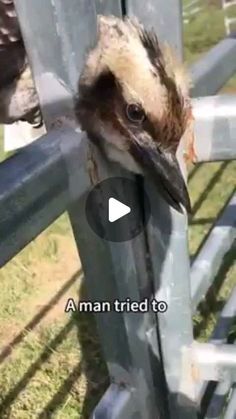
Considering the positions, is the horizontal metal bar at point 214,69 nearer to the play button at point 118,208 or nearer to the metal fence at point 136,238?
the metal fence at point 136,238

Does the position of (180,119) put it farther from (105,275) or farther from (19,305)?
(19,305)

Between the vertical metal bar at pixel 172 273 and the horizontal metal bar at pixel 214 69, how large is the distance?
7 centimetres

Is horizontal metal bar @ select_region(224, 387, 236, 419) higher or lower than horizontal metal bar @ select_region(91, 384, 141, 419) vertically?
lower

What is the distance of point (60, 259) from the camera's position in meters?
2.04

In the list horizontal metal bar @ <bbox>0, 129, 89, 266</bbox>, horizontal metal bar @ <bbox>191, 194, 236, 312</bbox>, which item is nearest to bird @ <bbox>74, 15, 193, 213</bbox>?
horizontal metal bar @ <bbox>0, 129, 89, 266</bbox>

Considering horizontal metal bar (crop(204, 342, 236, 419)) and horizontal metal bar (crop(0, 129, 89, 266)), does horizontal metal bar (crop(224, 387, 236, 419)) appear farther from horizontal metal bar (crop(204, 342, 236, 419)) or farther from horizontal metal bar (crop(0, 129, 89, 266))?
horizontal metal bar (crop(0, 129, 89, 266))

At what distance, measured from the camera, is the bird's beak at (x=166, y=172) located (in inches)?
25.4

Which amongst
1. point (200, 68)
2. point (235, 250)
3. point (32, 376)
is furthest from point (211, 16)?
point (200, 68)

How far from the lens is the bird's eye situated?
0.67m

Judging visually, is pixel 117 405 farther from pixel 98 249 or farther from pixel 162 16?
pixel 162 16

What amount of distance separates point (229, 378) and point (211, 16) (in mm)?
3003

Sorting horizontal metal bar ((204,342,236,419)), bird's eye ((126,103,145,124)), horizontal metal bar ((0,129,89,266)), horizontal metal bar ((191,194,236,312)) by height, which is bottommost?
horizontal metal bar ((204,342,236,419))

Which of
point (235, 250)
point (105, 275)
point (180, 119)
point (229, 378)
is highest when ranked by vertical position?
point (180, 119)

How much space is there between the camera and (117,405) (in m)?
0.74
